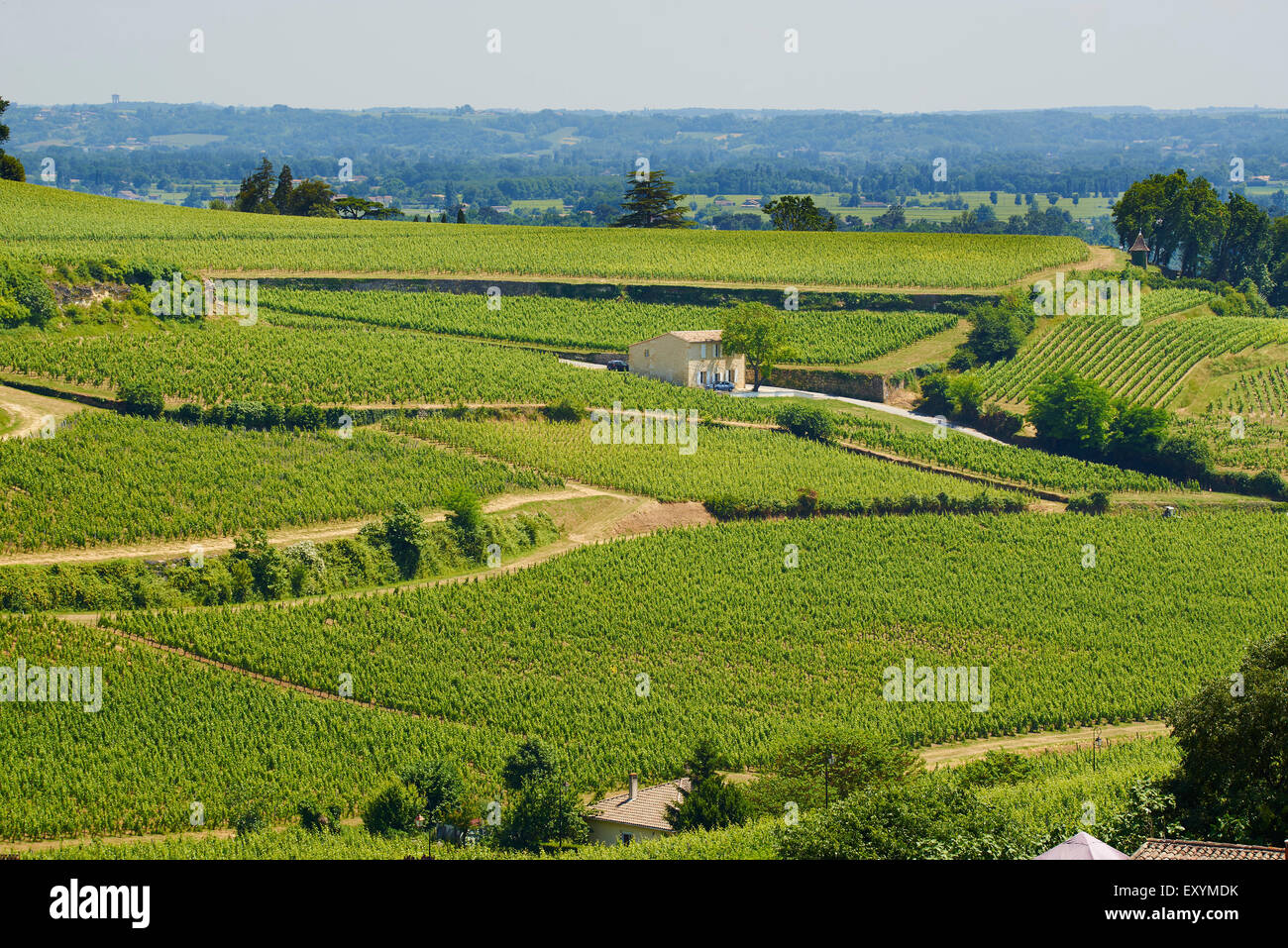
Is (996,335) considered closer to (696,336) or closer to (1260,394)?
(1260,394)

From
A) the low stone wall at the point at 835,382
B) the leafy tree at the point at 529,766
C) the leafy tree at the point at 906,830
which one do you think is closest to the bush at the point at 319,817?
the leafy tree at the point at 529,766

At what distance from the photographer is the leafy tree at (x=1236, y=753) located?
28328mm

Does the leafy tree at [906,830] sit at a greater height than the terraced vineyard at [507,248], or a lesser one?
lesser

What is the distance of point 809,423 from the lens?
7069cm

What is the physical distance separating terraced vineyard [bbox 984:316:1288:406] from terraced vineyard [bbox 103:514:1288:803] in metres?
19.6

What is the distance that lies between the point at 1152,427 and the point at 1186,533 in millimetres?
11568

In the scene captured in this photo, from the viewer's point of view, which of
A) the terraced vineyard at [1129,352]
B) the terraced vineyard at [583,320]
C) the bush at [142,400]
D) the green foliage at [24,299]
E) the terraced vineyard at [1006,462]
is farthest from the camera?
the terraced vineyard at [583,320]

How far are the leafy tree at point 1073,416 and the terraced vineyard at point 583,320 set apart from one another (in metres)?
12.2

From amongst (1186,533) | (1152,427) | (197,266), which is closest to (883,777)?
(1186,533)

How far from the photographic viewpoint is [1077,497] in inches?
2630

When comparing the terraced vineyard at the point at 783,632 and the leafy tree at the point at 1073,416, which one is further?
the leafy tree at the point at 1073,416

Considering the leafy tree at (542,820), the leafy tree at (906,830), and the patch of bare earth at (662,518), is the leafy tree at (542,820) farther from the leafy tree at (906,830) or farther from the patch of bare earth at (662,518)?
the patch of bare earth at (662,518)

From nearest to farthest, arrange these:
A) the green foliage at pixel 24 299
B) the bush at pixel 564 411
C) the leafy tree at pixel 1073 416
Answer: the green foliage at pixel 24 299
the bush at pixel 564 411
the leafy tree at pixel 1073 416

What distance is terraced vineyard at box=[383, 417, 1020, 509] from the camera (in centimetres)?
6125
